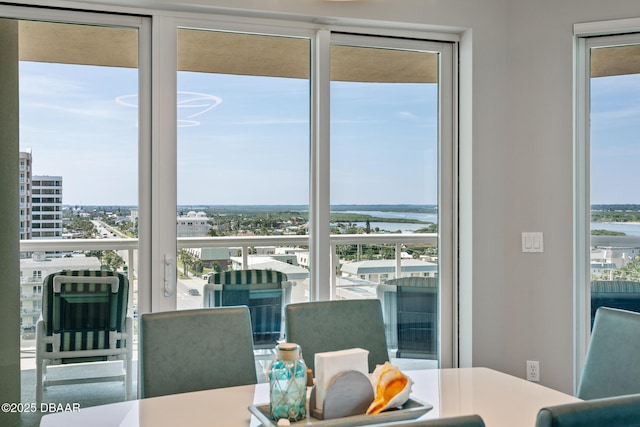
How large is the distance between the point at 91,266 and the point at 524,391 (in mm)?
2067

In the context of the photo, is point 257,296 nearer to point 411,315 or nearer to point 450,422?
point 411,315

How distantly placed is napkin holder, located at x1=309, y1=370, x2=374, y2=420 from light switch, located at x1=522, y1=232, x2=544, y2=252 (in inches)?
81.3

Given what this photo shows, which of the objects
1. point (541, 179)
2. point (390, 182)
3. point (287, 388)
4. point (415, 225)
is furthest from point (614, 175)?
point (287, 388)

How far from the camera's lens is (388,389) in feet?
5.84

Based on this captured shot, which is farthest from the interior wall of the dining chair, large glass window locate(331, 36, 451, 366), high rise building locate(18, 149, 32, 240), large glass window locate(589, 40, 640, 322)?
large glass window locate(589, 40, 640, 322)

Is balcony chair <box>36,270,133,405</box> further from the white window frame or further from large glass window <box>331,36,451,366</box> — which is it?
the white window frame

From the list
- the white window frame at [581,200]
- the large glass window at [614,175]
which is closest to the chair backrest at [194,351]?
the white window frame at [581,200]

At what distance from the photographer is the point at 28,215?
9.67ft

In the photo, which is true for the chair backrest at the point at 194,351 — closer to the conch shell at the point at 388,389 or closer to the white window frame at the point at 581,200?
the conch shell at the point at 388,389

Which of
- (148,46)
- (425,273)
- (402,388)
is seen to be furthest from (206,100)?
(402,388)

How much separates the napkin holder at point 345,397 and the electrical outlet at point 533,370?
2.07 meters

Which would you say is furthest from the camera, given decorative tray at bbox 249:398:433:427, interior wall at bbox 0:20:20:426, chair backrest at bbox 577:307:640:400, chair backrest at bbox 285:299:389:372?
interior wall at bbox 0:20:20:426

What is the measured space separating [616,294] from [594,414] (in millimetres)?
2605

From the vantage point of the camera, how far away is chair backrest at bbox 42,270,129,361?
297cm
